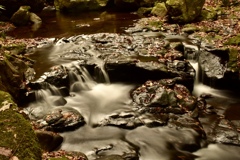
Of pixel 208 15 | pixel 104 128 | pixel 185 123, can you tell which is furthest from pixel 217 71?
pixel 208 15

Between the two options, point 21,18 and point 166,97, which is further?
point 21,18

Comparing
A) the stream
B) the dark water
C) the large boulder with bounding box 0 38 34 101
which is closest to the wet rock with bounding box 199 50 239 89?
the stream

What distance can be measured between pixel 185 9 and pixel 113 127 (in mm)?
10572

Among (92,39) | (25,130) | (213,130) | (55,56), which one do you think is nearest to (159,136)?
(213,130)

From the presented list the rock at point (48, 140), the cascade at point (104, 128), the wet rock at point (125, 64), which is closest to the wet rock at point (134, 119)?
the cascade at point (104, 128)

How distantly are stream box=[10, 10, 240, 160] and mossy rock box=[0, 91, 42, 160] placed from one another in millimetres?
3402

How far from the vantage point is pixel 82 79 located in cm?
1062

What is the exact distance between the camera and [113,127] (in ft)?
26.8

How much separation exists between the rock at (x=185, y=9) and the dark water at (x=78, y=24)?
2.90 m

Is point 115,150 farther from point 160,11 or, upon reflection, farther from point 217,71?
point 160,11

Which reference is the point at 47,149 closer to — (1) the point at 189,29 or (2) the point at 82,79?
(2) the point at 82,79

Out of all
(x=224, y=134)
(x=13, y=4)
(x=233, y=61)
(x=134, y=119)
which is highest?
(x=13, y=4)

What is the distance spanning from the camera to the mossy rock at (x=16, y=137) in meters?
3.32

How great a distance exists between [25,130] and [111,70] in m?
7.22
